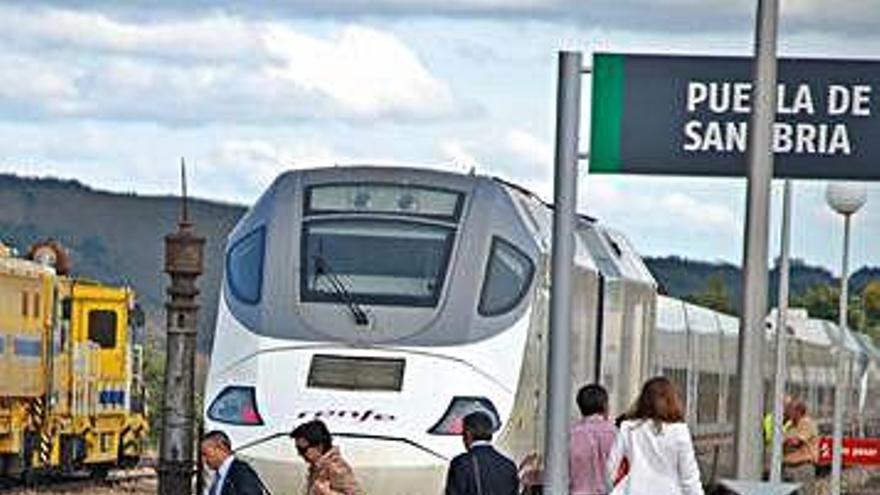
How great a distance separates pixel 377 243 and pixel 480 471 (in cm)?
695

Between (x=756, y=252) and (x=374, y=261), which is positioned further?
(x=374, y=261)

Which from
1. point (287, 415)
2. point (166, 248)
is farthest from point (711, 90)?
point (166, 248)

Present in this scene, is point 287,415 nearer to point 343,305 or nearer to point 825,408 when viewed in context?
point 343,305

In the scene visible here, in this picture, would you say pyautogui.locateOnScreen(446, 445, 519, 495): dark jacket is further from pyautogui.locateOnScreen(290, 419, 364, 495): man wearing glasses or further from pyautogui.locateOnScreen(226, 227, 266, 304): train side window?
pyautogui.locateOnScreen(226, 227, 266, 304): train side window

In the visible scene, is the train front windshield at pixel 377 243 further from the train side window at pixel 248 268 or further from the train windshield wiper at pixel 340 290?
the train side window at pixel 248 268

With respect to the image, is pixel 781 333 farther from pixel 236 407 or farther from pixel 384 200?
pixel 236 407

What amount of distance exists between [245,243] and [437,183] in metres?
1.63

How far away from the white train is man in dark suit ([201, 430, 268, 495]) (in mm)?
6657

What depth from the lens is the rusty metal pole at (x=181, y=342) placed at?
4097 cm

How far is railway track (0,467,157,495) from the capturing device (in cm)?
4378

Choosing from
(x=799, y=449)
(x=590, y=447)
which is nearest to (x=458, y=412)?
(x=590, y=447)

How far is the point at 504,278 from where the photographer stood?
25.2 metres

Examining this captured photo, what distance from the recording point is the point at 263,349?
24.6m

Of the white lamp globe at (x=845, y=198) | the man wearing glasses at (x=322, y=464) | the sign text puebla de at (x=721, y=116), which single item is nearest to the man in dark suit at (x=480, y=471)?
the man wearing glasses at (x=322, y=464)
